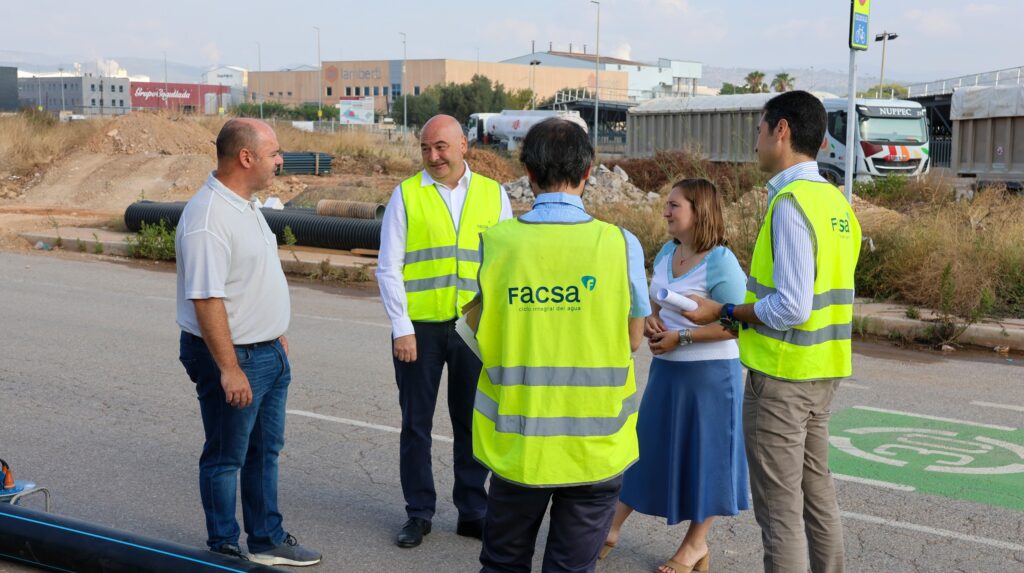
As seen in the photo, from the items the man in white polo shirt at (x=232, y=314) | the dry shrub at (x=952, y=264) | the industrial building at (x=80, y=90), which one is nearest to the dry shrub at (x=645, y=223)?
the dry shrub at (x=952, y=264)

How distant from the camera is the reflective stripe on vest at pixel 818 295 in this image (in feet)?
12.4

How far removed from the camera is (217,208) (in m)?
4.28

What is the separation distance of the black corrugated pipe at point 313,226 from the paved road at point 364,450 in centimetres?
581

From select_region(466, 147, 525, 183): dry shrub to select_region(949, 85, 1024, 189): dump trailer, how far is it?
14.0 meters

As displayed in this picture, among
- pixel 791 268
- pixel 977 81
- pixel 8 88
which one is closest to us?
pixel 791 268

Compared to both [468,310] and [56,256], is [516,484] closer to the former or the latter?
[468,310]

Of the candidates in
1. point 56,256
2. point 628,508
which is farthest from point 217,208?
point 56,256

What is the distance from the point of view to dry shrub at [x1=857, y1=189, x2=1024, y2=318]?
11219mm

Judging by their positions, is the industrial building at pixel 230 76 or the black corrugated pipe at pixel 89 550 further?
the industrial building at pixel 230 76

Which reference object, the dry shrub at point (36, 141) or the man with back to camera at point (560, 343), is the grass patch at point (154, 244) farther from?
the dry shrub at point (36, 141)

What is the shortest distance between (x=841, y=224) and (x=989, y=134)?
23797 millimetres

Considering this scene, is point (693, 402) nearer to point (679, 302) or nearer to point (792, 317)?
point (679, 302)

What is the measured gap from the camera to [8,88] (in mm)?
66312

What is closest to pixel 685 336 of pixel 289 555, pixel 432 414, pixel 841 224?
pixel 841 224
